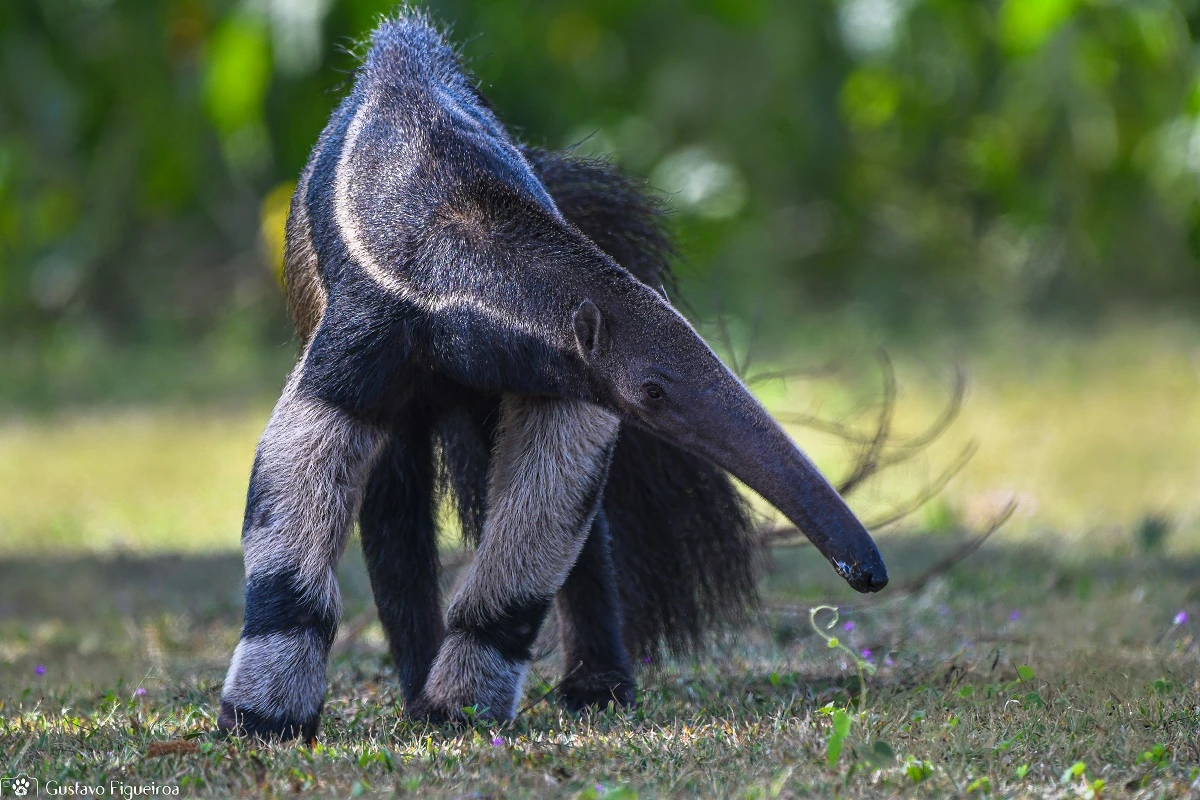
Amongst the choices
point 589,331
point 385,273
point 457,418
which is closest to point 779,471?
point 589,331

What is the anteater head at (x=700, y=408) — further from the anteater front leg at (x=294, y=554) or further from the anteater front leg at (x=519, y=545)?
the anteater front leg at (x=294, y=554)

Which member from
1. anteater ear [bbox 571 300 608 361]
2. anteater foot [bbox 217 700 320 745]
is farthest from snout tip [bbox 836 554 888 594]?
anteater foot [bbox 217 700 320 745]

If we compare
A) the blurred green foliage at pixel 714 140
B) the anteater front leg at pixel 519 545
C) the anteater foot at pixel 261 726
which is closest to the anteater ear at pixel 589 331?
the anteater front leg at pixel 519 545

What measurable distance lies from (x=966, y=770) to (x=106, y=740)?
78.3 inches

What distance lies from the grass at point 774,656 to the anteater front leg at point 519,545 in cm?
14

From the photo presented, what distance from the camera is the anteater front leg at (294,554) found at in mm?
3438

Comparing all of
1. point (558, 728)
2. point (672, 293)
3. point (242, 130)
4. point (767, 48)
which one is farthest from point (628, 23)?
point (558, 728)

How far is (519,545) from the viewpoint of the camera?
3.60 m

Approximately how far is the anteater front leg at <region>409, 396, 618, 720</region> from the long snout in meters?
0.39

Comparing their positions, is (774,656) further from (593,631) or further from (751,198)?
(751,198)

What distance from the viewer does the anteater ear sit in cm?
332

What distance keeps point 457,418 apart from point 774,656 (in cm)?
146

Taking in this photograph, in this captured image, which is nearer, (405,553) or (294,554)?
(294,554)

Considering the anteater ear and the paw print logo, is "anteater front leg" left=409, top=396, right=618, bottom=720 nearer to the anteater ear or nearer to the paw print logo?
the anteater ear
